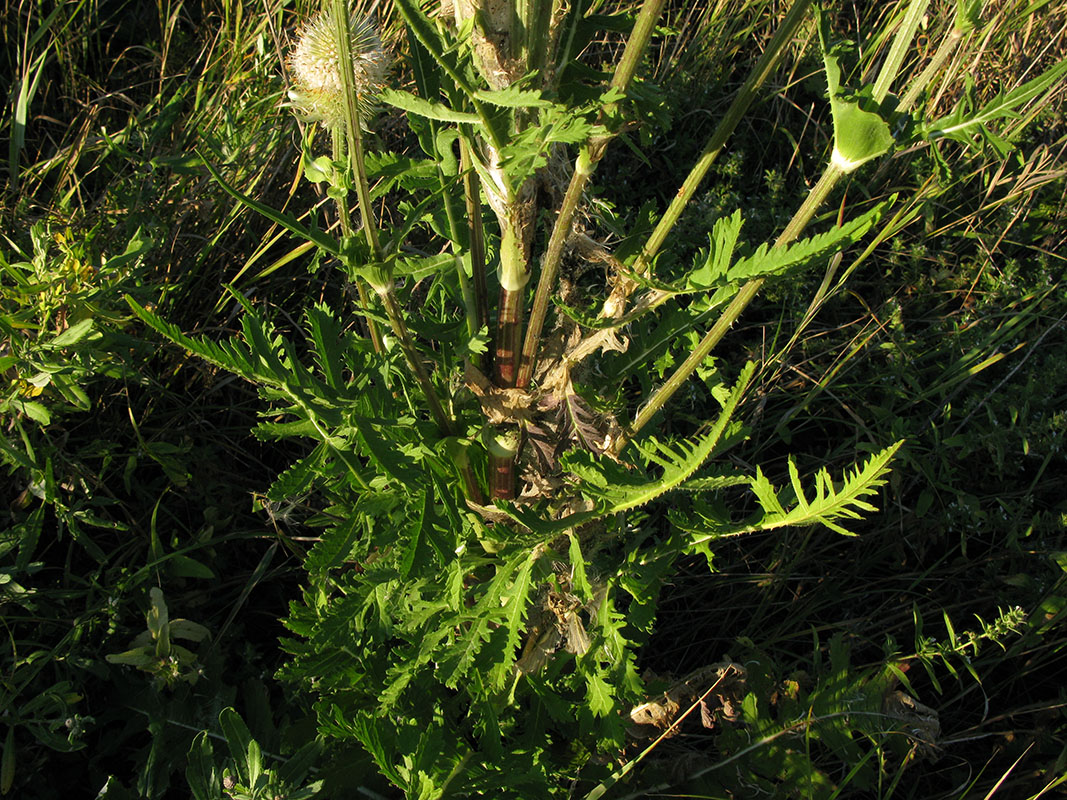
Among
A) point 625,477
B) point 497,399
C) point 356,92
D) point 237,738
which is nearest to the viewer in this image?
point 356,92

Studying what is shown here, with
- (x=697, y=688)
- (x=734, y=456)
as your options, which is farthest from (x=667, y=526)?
(x=697, y=688)

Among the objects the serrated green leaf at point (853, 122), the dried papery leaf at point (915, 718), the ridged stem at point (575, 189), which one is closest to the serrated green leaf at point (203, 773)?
the ridged stem at point (575, 189)

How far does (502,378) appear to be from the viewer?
144cm

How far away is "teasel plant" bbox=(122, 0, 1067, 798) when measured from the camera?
3.47 ft

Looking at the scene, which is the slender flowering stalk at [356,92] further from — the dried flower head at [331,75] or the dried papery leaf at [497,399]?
the dried papery leaf at [497,399]

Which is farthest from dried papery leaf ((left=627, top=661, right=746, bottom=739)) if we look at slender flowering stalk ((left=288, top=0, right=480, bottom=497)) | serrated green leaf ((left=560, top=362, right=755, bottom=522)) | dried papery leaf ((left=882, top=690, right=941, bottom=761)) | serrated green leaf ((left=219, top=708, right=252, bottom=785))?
slender flowering stalk ((left=288, top=0, right=480, bottom=497))

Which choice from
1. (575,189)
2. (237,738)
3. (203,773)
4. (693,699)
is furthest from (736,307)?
(203,773)

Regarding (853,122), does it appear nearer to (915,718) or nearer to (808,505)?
(808,505)

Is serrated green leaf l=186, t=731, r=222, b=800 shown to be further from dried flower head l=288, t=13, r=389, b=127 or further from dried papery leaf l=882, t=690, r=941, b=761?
dried papery leaf l=882, t=690, r=941, b=761

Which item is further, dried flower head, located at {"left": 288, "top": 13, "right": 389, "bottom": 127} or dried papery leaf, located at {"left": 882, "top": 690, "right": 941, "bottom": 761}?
dried papery leaf, located at {"left": 882, "top": 690, "right": 941, "bottom": 761}

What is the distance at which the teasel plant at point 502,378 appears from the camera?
106 centimetres

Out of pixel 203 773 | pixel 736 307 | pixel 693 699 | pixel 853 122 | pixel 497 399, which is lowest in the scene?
pixel 203 773

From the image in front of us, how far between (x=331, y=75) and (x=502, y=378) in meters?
0.54

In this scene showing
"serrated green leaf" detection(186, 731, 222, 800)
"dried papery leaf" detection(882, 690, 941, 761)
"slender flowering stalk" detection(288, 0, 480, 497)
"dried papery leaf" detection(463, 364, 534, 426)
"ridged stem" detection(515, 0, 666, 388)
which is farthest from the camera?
"dried papery leaf" detection(882, 690, 941, 761)
